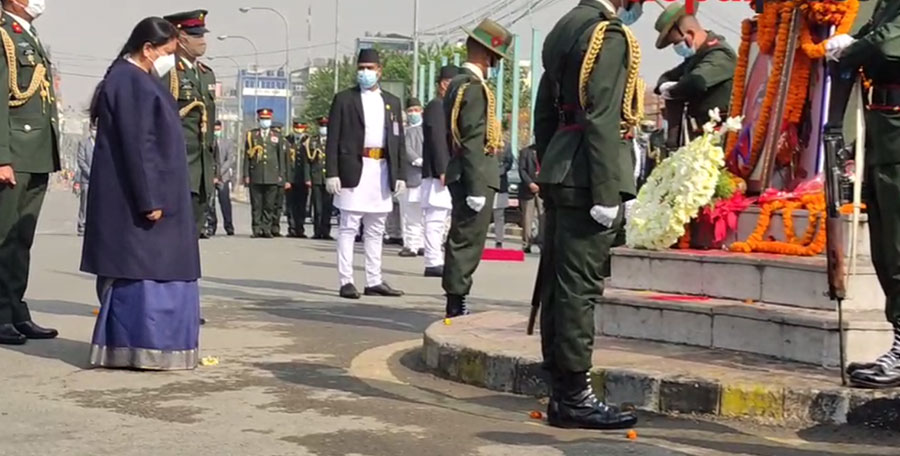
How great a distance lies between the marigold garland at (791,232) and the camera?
23.7 feet

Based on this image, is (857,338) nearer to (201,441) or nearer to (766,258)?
(766,258)

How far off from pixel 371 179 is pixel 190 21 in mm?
2809

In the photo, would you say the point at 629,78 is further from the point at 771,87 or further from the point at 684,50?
the point at 684,50

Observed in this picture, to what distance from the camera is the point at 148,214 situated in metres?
7.04

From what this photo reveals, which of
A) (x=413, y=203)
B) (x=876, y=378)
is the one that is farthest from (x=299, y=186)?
(x=876, y=378)

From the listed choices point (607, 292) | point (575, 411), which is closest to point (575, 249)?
point (575, 411)

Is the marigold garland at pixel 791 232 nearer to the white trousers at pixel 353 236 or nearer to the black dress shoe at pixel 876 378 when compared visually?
the black dress shoe at pixel 876 378

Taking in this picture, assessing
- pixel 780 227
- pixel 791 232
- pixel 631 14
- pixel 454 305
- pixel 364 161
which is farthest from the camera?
pixel 364 161

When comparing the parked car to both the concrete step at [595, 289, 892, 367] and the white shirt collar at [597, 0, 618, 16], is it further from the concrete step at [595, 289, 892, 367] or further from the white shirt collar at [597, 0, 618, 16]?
the white shirt collar at [597, 0, 618, 16]

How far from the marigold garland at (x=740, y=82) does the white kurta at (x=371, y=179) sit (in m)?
3.74

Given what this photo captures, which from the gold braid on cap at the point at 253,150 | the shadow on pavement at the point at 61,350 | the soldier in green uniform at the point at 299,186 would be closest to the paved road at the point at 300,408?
the shadow on pavement at the point at 61,350

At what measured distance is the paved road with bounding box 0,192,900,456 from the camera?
5.33m

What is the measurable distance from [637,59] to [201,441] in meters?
2.53

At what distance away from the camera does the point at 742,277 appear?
7.26 metres
